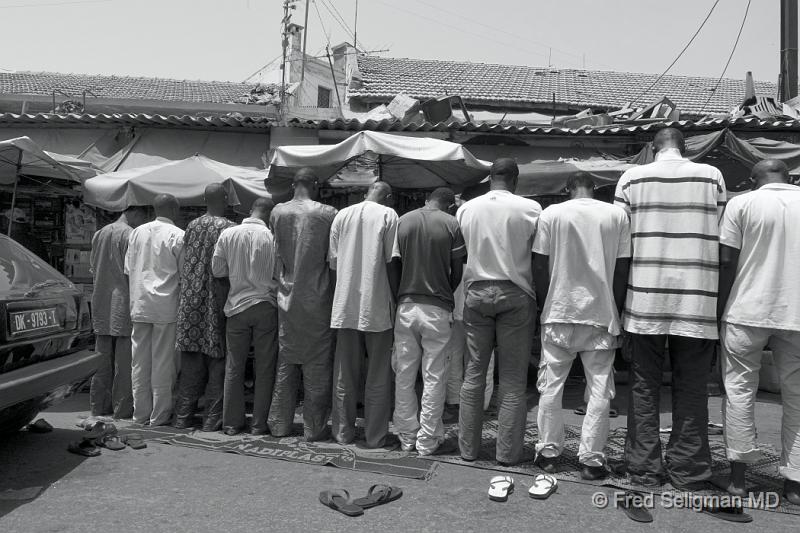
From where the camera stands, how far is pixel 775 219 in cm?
369

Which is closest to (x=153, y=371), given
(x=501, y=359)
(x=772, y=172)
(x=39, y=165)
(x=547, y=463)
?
(x=501, y=359)

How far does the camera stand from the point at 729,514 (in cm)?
342

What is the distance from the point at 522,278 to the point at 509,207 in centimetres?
50

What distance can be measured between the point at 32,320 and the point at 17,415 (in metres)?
0.71

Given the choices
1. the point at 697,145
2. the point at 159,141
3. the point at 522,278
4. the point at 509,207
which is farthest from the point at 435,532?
the point at 159,141

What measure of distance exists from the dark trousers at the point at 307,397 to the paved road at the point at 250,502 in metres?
0.54

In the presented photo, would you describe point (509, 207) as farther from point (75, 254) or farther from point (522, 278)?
point (75, 254)

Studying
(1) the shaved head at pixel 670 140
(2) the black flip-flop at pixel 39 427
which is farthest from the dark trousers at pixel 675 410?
(2) the black flip-flop at pixel 39 427

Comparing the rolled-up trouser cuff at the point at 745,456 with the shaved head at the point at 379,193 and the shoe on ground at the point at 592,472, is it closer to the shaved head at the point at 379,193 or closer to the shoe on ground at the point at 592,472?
the shoe on ground at the point at 592,472

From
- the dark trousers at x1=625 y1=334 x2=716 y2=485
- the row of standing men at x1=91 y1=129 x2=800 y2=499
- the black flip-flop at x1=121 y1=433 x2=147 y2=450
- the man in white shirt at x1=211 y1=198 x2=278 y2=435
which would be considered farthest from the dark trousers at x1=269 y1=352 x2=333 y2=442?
the dark trousers at x1=625 y1=334 x2=716 y2=485

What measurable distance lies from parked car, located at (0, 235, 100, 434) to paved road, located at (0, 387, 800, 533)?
1.87 ft

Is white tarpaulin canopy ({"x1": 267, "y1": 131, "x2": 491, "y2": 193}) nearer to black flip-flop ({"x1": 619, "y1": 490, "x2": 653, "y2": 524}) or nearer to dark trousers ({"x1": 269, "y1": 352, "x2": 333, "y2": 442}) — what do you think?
dark trousers ({"x1": 269, "y1": 352, "x2": 333, "y2": 442})

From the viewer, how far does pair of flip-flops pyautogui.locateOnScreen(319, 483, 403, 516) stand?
3482mm

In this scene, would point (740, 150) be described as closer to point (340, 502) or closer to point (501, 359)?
point (501, 359)
